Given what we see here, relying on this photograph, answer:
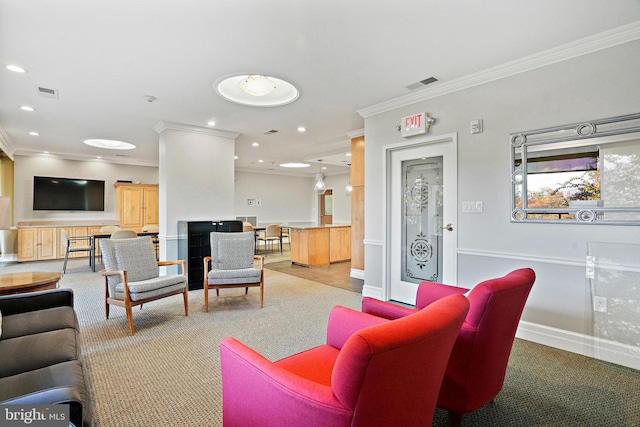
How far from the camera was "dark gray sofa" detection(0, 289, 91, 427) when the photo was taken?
108 cm

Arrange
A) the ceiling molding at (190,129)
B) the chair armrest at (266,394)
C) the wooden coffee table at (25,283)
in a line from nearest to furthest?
the chair armrest at (266,394) < the wooden coffee table at (25,283) < the ceiling molding at (190,129)

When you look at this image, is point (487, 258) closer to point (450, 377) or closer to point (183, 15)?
point (450, 377)

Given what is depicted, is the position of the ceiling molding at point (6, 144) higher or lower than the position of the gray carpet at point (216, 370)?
higher

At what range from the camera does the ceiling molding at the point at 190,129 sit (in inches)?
195

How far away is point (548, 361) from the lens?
250cm

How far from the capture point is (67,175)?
7.99 m

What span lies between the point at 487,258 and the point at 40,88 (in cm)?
Answer: 542

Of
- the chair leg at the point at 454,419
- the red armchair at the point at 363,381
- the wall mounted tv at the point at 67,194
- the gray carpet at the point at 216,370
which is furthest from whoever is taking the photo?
the wall mounted tv at the point at 67,194

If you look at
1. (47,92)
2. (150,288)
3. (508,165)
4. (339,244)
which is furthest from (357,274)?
(47,92)

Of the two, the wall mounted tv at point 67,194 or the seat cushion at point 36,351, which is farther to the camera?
the wall mounted tv at point 67,194

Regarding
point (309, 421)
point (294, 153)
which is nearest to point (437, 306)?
point (309, 421)

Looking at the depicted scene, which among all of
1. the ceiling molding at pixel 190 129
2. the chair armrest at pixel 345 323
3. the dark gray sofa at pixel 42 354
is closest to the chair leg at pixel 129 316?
the dark gray sofa at pixel 42 354

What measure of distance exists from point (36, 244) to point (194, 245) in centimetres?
502

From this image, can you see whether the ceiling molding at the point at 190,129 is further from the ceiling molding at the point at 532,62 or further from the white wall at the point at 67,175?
the white wall at the point at 67,175
